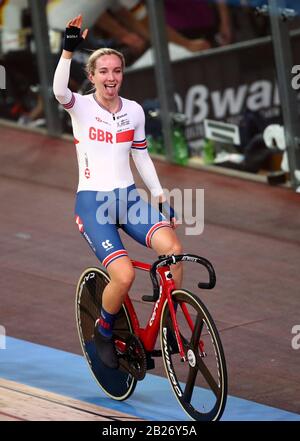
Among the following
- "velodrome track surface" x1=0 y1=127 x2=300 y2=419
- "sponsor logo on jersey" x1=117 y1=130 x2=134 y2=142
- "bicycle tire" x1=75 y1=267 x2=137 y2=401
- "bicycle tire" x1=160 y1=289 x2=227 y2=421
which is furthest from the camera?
"velodrome track surface" x1=0 y1=127 x2=300 y2=419

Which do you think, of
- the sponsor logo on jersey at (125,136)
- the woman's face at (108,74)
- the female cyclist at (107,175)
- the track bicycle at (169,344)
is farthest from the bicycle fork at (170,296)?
the woman's face at (108,74)

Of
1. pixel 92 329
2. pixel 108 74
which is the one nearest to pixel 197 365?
pixel 92 329

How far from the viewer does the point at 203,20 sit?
1295 cm

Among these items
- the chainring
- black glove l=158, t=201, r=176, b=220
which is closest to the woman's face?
black glove l=158, t=201, r=176, b=220

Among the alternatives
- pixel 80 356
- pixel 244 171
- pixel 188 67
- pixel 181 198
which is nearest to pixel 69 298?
pixel 80 356

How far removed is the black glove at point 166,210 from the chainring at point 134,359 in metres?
0.70

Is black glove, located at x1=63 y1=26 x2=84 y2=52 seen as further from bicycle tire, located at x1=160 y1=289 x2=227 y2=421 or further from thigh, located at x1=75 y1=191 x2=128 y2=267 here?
bicycle tire, located at x1=160 y1=289 x2=227 y2=421

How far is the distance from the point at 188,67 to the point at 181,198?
216 cm

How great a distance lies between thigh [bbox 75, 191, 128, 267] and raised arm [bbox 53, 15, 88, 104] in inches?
22.3

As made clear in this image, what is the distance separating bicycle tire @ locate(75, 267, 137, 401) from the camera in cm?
687

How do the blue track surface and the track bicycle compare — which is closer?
the track bicycle

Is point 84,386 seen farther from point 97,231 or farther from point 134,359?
point 97,231

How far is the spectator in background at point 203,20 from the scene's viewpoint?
12719mm

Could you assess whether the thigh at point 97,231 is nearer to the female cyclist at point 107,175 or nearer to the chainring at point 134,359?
the female cyclist at point 107,175
